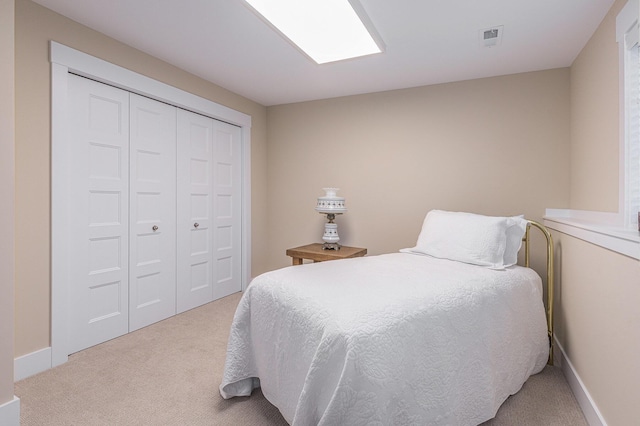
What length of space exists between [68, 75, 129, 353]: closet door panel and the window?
3333 mm

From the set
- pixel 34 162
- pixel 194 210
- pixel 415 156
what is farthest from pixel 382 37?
pixel 34 162

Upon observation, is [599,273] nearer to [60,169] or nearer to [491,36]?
[491,36]

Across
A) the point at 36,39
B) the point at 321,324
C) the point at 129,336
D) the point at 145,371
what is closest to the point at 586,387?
the point at 321,324

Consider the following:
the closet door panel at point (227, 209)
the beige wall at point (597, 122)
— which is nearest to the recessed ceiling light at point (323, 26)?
the beige wall at point (597, 122)

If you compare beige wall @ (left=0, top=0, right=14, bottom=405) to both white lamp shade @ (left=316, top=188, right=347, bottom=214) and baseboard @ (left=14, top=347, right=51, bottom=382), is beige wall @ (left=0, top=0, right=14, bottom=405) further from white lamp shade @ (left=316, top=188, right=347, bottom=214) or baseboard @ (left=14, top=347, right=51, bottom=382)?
white lamp shade @ (left=316, top=188, right=347, bottom=214)

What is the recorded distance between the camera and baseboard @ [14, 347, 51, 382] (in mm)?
1972

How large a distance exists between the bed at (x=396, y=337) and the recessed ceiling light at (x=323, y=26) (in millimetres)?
1568

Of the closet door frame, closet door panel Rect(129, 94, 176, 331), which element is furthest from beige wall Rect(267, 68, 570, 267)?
the closet door frame

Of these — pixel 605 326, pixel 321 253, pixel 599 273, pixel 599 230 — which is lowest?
pixel 605 326

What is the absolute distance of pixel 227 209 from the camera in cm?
375

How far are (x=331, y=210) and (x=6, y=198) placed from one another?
2463mm

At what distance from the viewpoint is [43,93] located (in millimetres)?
2086

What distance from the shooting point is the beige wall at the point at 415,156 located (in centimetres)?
291

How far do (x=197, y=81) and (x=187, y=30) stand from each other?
0.94 meters
